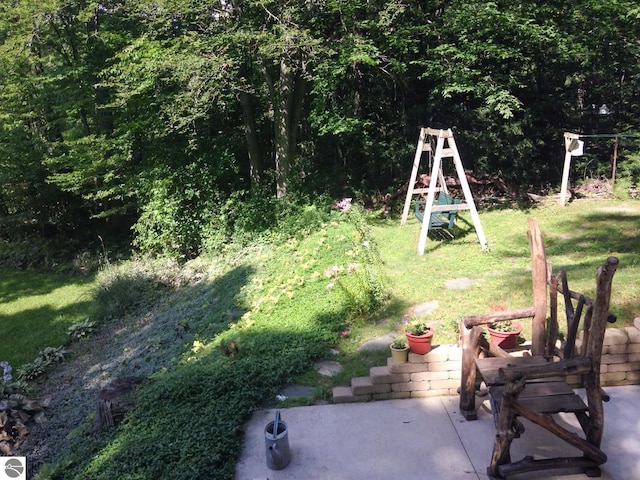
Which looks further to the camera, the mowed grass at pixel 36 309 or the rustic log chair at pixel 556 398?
the mowed grass at pixel 36 309

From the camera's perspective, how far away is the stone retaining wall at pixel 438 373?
3.80 metres

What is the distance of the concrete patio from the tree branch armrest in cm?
66

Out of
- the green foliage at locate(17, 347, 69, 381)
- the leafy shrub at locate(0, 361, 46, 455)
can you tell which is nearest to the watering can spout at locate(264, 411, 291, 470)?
the leafy shrub at locate(0, 361, 46, 455)

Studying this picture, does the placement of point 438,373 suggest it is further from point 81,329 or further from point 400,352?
point 81,329

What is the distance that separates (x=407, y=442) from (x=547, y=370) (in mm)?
1100

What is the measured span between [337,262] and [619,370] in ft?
11.6

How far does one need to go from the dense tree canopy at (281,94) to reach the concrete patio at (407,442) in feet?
21.8

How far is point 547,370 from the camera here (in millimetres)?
2777

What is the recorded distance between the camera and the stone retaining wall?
3.80m

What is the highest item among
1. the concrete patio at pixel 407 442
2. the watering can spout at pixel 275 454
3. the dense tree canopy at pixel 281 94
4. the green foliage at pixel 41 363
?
the dense tree canopy at pixel 281 94

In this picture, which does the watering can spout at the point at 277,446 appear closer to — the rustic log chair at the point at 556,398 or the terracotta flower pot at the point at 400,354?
the terracotta flower pot at the point at 400,354

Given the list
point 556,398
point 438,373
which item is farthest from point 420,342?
point 556,398

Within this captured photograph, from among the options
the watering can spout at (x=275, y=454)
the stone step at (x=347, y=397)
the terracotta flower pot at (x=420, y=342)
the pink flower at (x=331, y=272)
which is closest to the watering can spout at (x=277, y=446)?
the watering can spout at (x=275, y=454)

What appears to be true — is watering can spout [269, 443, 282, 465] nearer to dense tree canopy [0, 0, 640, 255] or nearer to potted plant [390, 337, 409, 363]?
potted plant [390, 337, 409, 363]
